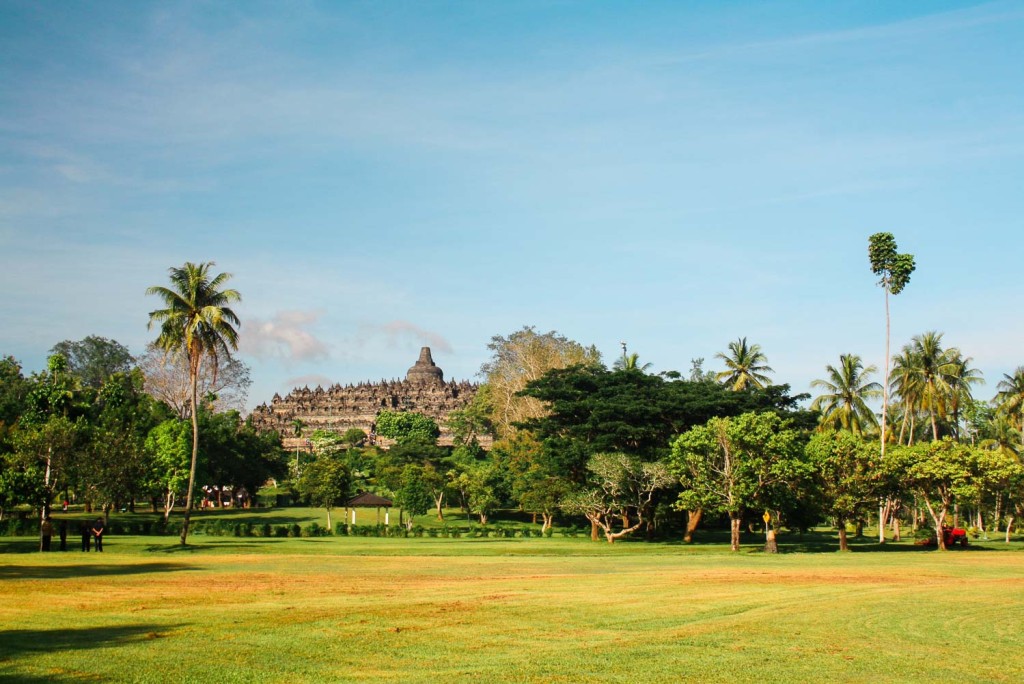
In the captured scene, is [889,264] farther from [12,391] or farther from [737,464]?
[12,391]

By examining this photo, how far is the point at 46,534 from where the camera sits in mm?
42750

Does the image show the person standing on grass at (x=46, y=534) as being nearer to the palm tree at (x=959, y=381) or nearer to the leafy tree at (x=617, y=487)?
the leafy tree at (x=617, y=487)

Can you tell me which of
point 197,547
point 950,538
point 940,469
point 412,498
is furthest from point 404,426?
point 940,469

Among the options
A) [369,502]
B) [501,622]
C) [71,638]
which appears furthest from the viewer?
[369,502]

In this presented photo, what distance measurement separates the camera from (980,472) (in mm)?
53906

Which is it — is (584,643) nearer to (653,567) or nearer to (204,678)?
(204,678)

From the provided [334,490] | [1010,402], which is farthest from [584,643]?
[1010,402]

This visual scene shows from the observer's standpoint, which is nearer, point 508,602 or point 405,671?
point 405,671

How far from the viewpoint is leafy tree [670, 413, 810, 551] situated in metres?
49.7

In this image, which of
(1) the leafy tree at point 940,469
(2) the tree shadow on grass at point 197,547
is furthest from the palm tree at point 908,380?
(2) the tree shadow on grass at point 197,547

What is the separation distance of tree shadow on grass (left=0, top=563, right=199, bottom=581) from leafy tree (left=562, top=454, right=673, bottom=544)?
1110 inches

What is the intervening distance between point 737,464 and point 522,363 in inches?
1671

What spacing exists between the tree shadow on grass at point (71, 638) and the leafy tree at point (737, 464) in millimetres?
36317

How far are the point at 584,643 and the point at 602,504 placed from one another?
42.8 metres
